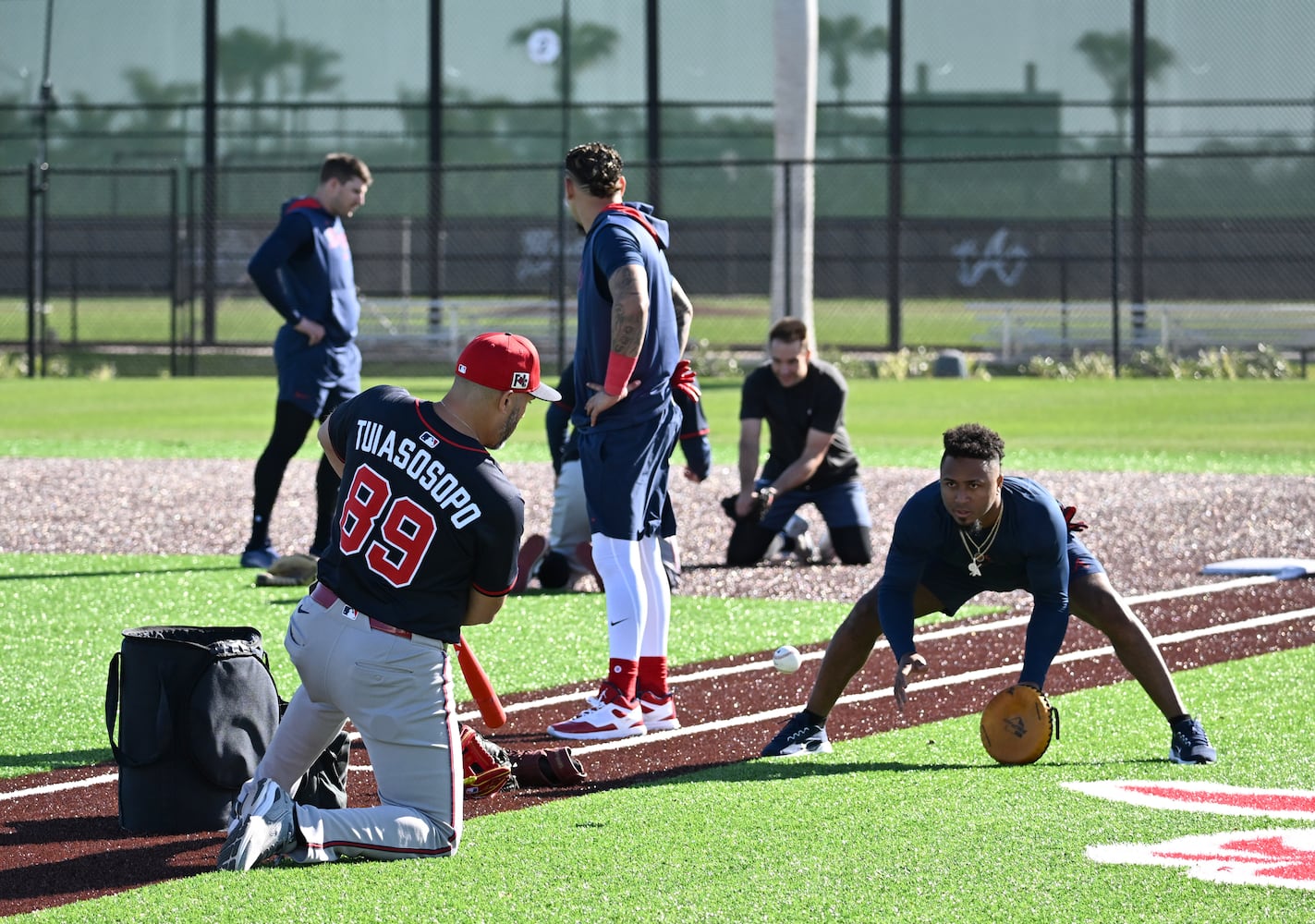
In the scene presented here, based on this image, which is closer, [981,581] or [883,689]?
[981,581]

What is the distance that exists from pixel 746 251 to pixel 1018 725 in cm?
3730

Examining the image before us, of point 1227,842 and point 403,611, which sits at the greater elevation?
point 403,611

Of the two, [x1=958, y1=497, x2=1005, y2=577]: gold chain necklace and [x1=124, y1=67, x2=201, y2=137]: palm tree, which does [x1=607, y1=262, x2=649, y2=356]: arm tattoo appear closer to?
[x1=958, y1=497, x2=1005, y2=577]: gold chain necklace

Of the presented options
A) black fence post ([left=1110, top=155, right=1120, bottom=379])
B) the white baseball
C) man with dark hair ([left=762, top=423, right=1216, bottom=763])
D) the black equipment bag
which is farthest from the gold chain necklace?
black fence post ([left=1110, top=155, right=1120, bottom=379])

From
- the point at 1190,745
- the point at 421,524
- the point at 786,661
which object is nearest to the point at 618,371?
the point at 786,661

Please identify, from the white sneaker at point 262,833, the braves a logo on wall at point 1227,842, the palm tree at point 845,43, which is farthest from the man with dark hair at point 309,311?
the palm tree at point 845,43

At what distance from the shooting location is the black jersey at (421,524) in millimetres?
5277

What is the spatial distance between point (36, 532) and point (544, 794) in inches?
321

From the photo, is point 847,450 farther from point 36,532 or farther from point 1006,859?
point 1006,859

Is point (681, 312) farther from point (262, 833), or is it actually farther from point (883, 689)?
point (262, 833)

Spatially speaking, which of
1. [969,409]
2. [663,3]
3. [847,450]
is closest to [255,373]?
[969,409]

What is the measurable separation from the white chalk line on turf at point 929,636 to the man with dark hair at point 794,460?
2.01m

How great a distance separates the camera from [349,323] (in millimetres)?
→ 11320

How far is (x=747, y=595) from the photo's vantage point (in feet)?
35.1
